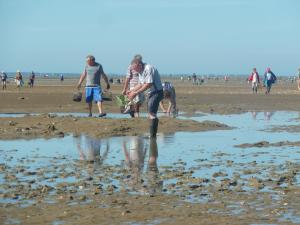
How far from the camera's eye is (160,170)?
9.52m

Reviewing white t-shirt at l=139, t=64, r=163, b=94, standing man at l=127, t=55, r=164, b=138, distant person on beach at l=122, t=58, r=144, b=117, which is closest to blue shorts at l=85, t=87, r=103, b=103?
distant person on beach at l=122, t=58, r=144, b=117

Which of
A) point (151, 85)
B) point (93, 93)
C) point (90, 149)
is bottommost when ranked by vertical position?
point (90, 149)

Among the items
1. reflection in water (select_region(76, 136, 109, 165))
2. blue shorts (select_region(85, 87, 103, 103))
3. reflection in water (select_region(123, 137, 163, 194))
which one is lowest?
reflection in water (select_region(76, 136, 109, 165))

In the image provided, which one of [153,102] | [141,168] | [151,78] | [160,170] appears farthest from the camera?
[153,102]

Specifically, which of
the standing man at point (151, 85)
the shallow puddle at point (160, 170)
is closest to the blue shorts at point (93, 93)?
the shallow puddle at point (160, 170)

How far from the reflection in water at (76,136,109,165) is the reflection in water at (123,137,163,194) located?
44 cm

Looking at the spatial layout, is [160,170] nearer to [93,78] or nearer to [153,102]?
[153,102]

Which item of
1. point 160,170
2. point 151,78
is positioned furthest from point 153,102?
point 160,170

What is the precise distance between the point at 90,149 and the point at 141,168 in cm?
266

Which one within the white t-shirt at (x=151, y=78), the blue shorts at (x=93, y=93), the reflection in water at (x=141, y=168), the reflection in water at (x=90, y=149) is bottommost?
the reflection in water at (x=90, y=149)

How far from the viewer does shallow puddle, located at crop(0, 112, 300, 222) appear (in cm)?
750

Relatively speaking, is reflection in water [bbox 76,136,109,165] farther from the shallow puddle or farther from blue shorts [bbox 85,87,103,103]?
blue shorts [bbox 85,87,103,103]

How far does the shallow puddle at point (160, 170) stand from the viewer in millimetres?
7504

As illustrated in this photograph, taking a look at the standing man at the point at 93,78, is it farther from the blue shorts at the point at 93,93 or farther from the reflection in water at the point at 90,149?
the reflection in water at the point at 90,149
